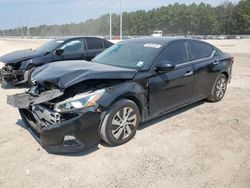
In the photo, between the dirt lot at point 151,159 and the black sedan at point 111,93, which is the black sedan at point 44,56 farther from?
the black sedan at point 111,93

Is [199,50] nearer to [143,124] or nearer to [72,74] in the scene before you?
[143,124]

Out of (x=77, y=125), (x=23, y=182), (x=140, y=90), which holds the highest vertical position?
(x=140, y=90)

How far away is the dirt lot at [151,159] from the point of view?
10.8 feet

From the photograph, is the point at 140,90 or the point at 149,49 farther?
the point at 149,49

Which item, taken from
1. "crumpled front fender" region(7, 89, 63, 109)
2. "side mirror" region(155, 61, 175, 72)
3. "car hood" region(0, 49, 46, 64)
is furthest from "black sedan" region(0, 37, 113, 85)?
"side mirror" region(155, 61, 175, 72)

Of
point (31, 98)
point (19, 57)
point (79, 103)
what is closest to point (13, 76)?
point (19, 57)

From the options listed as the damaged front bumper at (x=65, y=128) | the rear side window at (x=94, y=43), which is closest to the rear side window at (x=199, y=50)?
the damaged front bumper at (x=65, y=128)

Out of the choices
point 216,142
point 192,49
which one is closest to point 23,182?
point 216,142

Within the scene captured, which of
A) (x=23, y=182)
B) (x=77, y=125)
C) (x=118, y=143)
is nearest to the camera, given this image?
(x=23, y=182)

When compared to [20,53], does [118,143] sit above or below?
below

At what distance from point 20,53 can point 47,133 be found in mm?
5774

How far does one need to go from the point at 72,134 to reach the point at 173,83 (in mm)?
2124

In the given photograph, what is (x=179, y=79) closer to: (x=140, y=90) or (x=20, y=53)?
(x=140, y=90)

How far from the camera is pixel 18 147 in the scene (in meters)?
4.11
